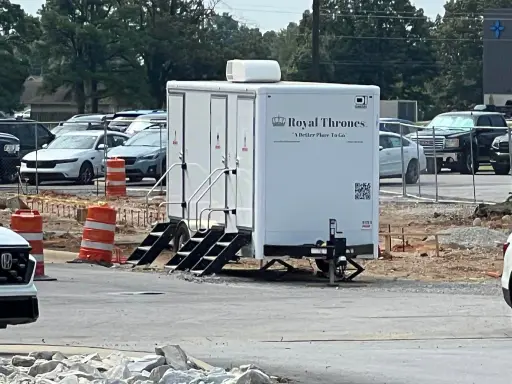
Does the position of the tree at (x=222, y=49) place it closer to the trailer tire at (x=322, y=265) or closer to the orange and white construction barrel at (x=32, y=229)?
the trailer tire at (x=322, y=265)

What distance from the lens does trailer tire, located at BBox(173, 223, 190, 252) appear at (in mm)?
20438

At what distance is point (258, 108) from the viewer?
711 inches

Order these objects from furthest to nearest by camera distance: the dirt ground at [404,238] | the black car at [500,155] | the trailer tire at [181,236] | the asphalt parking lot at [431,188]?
1. the black car at [500,155]
2. the asphalt parking lot at [431,188]
3. the trailer tire at [181,236]
4. the dirt ground at [404,238]

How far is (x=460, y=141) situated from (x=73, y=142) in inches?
465

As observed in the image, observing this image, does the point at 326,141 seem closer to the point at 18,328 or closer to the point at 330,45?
the point at 18,328

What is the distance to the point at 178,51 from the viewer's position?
7662 centimetres

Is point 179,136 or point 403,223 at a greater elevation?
point 179,136

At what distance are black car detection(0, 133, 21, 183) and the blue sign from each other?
149 feet

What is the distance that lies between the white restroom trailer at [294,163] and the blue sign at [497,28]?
198 ft

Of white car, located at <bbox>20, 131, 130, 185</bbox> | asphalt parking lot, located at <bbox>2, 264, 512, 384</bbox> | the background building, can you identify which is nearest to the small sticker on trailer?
asphalt parking lot, located at <bbox>2, 264, 512, 384</bbox>

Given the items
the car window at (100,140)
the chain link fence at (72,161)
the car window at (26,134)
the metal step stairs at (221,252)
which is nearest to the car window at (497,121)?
the chain link fence at (72,161)

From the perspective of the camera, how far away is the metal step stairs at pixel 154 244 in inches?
800

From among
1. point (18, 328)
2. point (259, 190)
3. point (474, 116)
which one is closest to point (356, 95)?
point (259, 190)

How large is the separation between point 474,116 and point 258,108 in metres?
26.2
